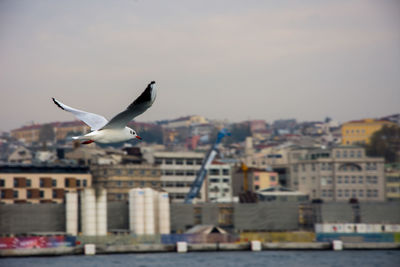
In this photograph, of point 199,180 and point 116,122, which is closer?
point 116,122

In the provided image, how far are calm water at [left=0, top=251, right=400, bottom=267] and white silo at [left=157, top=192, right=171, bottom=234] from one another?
7.54 metres

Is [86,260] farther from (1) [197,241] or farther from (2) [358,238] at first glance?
(2) [358,238]

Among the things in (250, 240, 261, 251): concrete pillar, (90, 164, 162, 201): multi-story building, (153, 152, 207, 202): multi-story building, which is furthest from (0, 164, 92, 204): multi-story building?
(250, 240, 261, 251): concrete pillar

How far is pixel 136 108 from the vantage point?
21.5 metres

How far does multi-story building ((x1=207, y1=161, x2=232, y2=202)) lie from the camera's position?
431 ft

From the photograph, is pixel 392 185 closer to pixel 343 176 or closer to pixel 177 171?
pixel 343 176

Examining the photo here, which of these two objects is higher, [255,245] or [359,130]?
[359,130]

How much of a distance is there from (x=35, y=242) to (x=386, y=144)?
4042 inches

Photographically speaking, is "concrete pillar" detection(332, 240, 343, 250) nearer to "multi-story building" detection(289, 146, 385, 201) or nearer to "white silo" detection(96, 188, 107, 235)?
"white silo" detection(96, 188, 107, 235)

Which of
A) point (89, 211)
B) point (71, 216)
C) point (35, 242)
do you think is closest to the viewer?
point (35, 242)

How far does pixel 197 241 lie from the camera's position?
8562cm

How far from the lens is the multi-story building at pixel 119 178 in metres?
110

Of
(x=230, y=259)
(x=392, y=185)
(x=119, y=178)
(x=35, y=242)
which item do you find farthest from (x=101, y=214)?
(x=392, y=185)

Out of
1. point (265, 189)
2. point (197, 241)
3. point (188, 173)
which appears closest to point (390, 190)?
point (265, 189)
